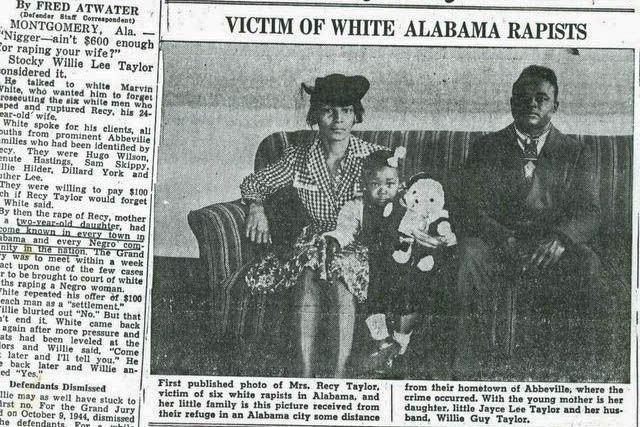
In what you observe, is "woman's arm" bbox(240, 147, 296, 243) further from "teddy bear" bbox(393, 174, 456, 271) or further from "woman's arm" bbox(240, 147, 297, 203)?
"teddy bear" bbox(393, 174, 456, 271)

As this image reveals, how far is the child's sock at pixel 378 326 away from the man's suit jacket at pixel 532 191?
0.31 m

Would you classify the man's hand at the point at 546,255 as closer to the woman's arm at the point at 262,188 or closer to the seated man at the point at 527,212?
the seated man at the point at 527,212

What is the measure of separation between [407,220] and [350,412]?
0.50 m

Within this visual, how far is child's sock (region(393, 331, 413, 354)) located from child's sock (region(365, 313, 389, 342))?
0.02 metres

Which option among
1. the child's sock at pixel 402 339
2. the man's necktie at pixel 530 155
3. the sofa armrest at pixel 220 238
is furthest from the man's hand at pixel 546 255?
the sofa armrest at pixel 220 238

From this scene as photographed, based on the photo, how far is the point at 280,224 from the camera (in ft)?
6.35

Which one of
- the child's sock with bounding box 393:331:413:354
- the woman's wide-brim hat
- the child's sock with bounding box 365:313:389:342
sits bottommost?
the child's sock with bounding box 393:331:413:354

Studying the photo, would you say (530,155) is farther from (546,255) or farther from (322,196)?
(322,196)

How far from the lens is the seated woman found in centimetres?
192

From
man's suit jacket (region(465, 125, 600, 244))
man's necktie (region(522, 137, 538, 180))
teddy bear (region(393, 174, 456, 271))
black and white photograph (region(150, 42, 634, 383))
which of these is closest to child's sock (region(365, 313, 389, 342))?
black and white photograph (region(150, 42, 634, 383))

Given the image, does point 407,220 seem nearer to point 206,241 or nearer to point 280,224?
point 280,224

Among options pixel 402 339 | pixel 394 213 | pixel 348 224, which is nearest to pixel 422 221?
pixel 394 213

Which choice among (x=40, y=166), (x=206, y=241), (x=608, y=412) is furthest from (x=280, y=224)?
(x=608, y=412)

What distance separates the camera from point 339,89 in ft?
6.38
